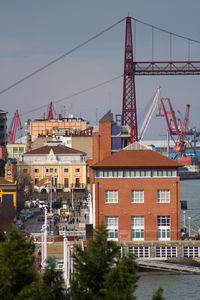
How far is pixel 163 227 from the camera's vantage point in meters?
45.5

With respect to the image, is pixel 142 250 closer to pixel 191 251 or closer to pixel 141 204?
pixel 191 251

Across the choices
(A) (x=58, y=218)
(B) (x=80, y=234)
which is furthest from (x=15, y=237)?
(A) (x=58, y=218)

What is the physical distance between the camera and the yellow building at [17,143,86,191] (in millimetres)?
91562

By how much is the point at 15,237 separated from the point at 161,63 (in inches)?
2849

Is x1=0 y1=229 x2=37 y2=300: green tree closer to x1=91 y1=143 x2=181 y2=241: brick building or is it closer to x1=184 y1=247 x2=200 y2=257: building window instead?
x1=184 y1=247 x2=200 y2=257: building window

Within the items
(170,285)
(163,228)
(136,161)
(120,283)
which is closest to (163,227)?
(163,228)

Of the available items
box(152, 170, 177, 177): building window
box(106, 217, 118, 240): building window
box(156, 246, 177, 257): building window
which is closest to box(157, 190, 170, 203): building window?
box(152, 170, 177, 177): building window

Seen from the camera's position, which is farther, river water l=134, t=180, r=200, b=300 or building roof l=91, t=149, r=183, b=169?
building roof l=91, t=149, r=183, b=169

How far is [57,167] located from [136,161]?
156 feet

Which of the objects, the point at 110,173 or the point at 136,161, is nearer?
the point at 110,173

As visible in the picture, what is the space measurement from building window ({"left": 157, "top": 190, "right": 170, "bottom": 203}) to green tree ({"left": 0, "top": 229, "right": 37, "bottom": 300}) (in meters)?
24.0

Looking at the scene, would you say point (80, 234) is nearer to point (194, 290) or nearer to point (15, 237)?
point (194, 290)

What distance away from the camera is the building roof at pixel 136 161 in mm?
45531

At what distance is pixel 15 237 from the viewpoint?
22.3 meters
